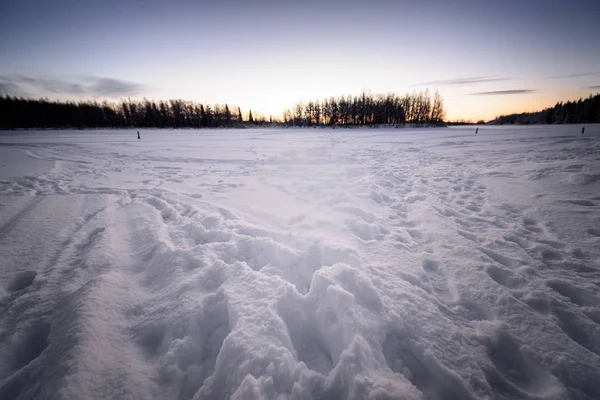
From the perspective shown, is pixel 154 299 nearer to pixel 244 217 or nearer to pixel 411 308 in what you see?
pixel 244 217

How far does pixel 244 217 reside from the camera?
3.97 meters

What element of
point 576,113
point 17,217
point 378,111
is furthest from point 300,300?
point 576,113

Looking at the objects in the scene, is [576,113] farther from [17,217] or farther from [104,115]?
[104,115]

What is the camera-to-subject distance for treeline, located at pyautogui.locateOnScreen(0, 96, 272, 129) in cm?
5966

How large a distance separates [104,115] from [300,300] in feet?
319

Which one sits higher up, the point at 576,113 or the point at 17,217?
the point at 576,113

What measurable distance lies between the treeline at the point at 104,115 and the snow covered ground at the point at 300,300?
8041 centimetres

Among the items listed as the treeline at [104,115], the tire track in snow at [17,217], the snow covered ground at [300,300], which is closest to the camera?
the snow covered ground at [300,300]

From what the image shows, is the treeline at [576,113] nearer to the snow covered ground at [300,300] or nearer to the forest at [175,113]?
the forest at [175,113]

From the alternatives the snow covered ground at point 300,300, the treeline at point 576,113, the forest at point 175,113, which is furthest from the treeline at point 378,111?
the snow covered ground at point 300,300

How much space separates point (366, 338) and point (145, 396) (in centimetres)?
161

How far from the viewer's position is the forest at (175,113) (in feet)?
203

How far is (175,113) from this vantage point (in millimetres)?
76062

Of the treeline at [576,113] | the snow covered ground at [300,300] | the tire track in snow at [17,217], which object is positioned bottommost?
the snow covered ground at [300,300]
